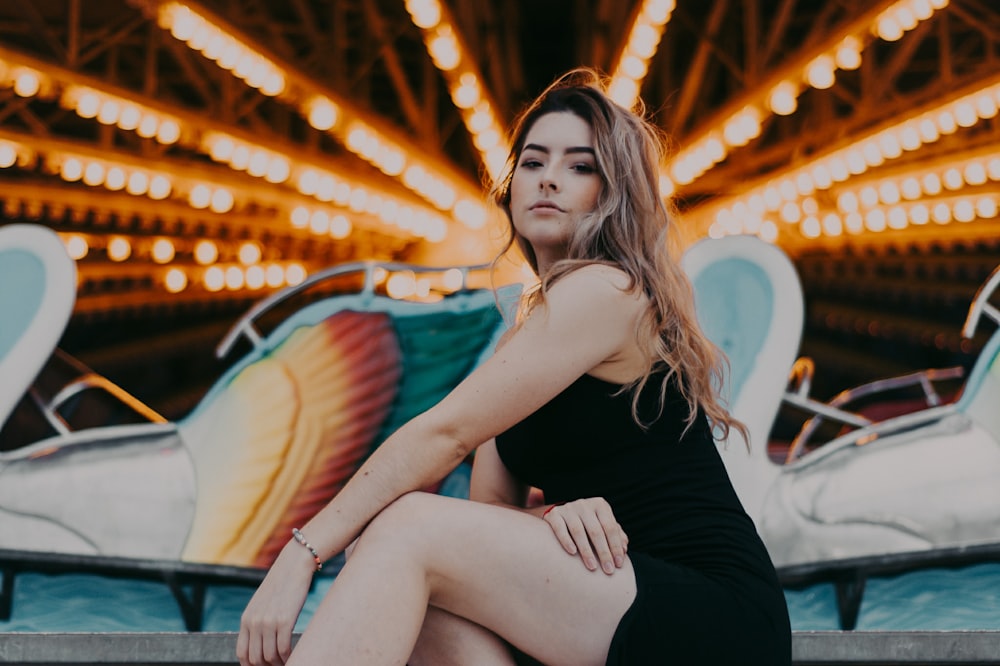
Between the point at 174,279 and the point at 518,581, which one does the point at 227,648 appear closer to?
the point at 518,581

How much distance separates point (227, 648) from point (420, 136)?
8800 mm


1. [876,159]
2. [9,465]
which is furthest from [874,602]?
[876,159]

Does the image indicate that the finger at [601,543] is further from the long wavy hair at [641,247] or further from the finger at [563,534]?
the long wavy hair at [641,247]

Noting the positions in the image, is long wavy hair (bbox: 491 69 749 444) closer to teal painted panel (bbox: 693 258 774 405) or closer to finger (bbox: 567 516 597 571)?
finger (bbox: 567 516 597 571)

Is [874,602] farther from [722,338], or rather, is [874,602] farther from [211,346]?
[211,346]

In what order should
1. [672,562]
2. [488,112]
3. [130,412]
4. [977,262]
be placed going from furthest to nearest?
[977,262] < [488,112] < [130,412] < [672,562]

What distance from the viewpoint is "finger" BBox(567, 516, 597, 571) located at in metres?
1.39

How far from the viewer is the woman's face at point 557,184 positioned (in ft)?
5.65

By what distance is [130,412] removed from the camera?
3531mm

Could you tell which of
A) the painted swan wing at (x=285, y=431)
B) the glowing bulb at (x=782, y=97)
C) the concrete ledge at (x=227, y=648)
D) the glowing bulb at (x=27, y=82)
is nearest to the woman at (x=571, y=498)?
the concrete ledge at (x=227, y=648)

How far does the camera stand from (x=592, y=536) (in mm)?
1396

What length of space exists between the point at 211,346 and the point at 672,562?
1373 cm

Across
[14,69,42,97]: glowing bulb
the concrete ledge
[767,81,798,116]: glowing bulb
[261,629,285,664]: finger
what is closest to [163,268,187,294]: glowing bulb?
[14,69,42,97]: glowing bulb

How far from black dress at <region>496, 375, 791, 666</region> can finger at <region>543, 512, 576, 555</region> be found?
9 cm
